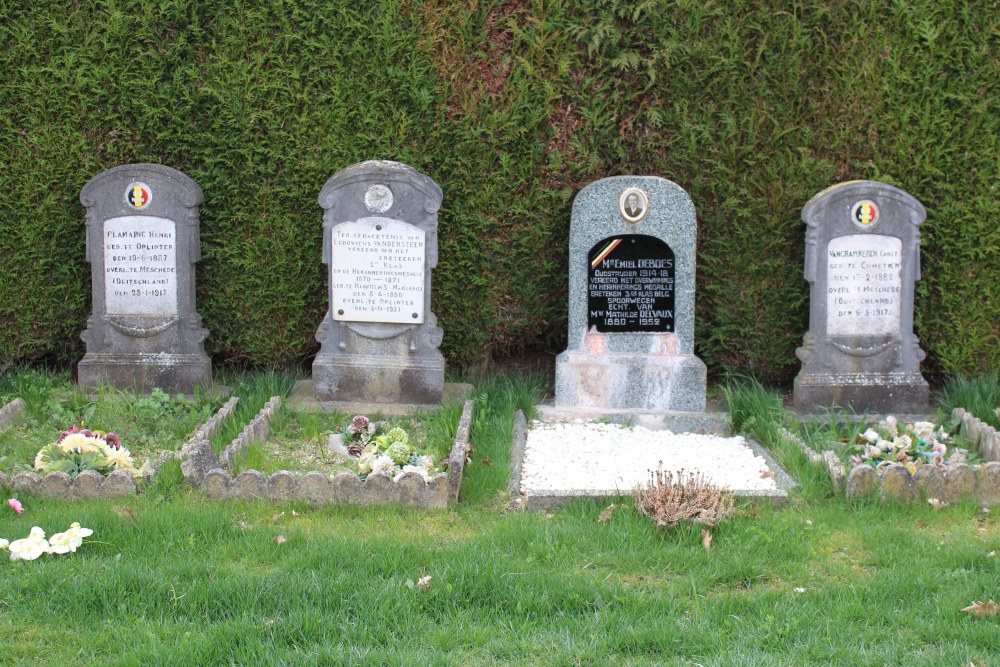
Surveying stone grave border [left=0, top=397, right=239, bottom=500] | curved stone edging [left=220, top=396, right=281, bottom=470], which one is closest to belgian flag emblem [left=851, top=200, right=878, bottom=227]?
curved stone edging [left=220, top=396, right=281, bottom=470]

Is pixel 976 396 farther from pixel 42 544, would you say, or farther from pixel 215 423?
pixel 42 544

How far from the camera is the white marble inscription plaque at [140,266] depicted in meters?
6.50

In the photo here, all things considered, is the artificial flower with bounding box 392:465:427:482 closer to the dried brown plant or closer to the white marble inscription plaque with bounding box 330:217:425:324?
the dried brown plant

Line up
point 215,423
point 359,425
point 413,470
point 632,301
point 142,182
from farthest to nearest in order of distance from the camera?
point 142,182, point 632,301, point 215,423, point 359,425, point 413,470

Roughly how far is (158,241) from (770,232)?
393 cm

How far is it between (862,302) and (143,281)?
4529 mm

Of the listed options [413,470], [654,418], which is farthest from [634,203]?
[413,470]

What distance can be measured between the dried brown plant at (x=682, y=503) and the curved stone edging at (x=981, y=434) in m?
1.69

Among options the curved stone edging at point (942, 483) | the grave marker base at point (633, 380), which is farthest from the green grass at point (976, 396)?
the grave marker base at point (633, 380)

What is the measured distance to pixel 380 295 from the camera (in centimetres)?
636

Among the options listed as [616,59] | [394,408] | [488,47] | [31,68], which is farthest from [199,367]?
[616,59]

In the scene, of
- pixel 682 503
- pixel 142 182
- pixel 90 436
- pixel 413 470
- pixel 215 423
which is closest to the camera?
pixel 682 503

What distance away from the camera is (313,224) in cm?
679

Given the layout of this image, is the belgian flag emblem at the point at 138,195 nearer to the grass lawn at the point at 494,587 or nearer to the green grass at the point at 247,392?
the green grass at the point at 247,392
